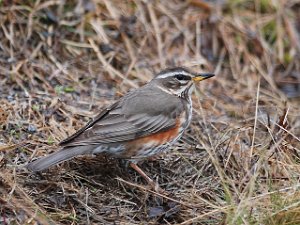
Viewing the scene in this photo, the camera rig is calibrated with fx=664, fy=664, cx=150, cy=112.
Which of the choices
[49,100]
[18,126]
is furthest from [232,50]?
[18,126]

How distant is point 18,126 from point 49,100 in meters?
0.77

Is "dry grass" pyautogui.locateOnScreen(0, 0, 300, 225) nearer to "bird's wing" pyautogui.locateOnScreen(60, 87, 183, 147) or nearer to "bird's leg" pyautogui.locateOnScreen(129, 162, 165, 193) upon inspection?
"bird's leg" pyautogui.locateOnScreen(129, 162, 165, 193)

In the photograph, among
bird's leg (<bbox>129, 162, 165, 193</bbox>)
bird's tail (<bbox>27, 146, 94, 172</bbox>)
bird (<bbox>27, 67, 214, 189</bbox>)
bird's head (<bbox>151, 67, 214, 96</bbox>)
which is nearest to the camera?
bird's tail (<bbox>27, 146, 94, 172</bbox>)

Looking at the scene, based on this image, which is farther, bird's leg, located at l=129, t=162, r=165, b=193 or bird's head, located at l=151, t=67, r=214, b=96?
bird's head, located at l=151, t=67, r=214, b=96

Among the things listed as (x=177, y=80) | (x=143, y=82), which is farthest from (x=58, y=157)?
(x=143, y=82)

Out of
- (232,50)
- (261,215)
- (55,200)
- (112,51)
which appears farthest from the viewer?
(232,50)

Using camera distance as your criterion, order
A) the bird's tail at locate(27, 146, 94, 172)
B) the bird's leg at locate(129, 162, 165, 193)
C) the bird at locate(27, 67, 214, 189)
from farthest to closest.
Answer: the bird's leg at locate(129, 162, 165, 193) → the bird at locate(27, 67, 214, 189) → the bird's tail at locate(27, 146, 94, 172)

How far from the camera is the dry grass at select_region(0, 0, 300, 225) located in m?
5.89

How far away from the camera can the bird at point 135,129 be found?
6.21 meters

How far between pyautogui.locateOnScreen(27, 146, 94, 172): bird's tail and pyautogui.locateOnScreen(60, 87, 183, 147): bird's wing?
0.05 metres

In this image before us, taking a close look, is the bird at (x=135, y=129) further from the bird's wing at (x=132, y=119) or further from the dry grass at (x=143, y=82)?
the dry grass at (x=143, y=82)

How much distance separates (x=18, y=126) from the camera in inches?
275

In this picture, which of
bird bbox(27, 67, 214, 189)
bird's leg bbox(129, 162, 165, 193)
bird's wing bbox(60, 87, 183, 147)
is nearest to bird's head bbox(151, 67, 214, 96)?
bird bbox(27, 67, 214, 189)

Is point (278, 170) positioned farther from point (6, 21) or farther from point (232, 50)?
point (6, 21)
